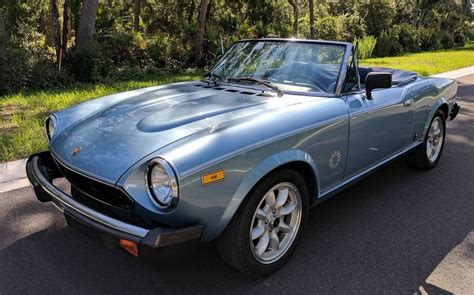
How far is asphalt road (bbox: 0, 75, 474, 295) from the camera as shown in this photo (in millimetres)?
2689

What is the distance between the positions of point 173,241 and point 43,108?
17.6ft

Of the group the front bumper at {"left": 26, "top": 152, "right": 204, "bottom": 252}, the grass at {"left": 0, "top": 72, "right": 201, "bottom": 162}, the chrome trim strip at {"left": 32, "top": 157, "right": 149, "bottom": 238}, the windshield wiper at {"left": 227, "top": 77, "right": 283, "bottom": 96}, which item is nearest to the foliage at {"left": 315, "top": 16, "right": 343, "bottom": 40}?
the grass at {"left": 0, "top": 72, "right": 201, "bottom": 162}

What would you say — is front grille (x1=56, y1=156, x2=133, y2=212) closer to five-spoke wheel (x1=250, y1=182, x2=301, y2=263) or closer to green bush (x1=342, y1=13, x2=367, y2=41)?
five-spoke wheel (x1=250, y1=182, x2=301, y2=263)

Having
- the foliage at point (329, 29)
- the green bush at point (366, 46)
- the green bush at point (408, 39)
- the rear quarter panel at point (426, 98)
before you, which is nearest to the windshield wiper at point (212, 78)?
the rear quarter panel at point (426, 98)

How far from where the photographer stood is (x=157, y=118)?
2.88 m

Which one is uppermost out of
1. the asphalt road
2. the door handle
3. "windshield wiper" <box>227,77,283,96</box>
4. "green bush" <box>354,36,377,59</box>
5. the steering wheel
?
"green bush" <box>354,36,377,59</box>

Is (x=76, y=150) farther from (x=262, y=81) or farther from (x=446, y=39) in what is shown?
(x=446, y=39)

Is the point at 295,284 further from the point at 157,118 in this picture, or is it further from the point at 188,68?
the point at 188,68

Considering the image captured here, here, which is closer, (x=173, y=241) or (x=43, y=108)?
(x=173, y=241)

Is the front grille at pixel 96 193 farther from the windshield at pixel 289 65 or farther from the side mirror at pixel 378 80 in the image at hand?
the side mirror at pixel 378 80

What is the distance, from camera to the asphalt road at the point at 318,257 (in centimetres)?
269

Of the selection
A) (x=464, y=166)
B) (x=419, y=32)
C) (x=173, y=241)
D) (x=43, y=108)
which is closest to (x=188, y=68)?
(x=43, y=108)

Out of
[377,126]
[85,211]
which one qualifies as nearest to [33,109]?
[85,211]

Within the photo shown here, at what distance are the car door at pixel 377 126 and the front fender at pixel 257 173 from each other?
715mm
